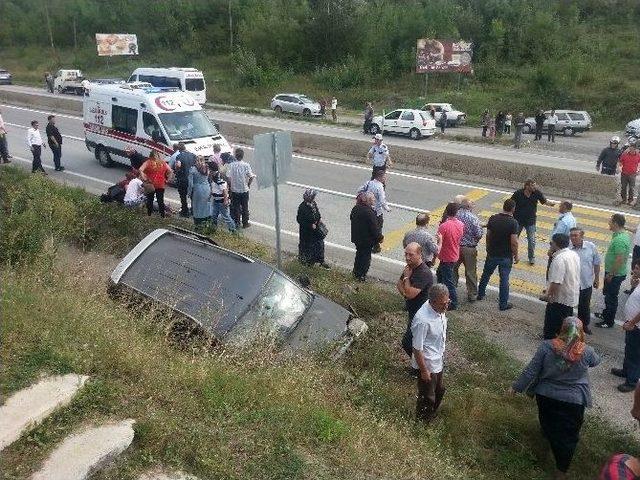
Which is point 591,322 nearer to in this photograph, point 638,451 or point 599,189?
point 638,451

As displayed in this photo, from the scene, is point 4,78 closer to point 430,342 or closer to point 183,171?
point 183,171

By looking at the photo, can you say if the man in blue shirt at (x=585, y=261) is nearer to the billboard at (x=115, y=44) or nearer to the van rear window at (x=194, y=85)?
the van rear window at (x=194, y=85)

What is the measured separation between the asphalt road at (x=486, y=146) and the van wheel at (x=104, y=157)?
8.54 metres

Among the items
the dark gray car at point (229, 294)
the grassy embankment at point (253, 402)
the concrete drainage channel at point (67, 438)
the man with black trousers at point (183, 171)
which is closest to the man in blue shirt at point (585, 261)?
the grassy embankment at point (253, 402)

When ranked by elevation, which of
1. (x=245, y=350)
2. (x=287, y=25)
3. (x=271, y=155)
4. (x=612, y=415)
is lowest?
(x=612, y=415)

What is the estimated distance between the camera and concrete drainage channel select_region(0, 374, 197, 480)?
3.92 m

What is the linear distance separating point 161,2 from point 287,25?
2354 centimetres

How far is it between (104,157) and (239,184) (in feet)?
24.9

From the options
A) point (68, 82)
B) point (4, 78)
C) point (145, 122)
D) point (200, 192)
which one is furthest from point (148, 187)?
point (4, 78)

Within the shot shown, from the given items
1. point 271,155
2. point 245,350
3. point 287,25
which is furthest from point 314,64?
point 245,350

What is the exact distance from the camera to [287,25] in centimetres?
5388

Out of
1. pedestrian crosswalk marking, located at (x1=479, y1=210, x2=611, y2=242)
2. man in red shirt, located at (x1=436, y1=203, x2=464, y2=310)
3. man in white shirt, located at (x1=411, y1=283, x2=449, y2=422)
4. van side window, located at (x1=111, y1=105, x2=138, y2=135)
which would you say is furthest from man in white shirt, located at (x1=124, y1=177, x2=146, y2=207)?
pedestrian crosswalk marking, located at (x1=479, y1=210, x2=611, y2=242)

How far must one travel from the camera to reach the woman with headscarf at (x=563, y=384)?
17.1 feet

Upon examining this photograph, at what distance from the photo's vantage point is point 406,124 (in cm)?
2897
